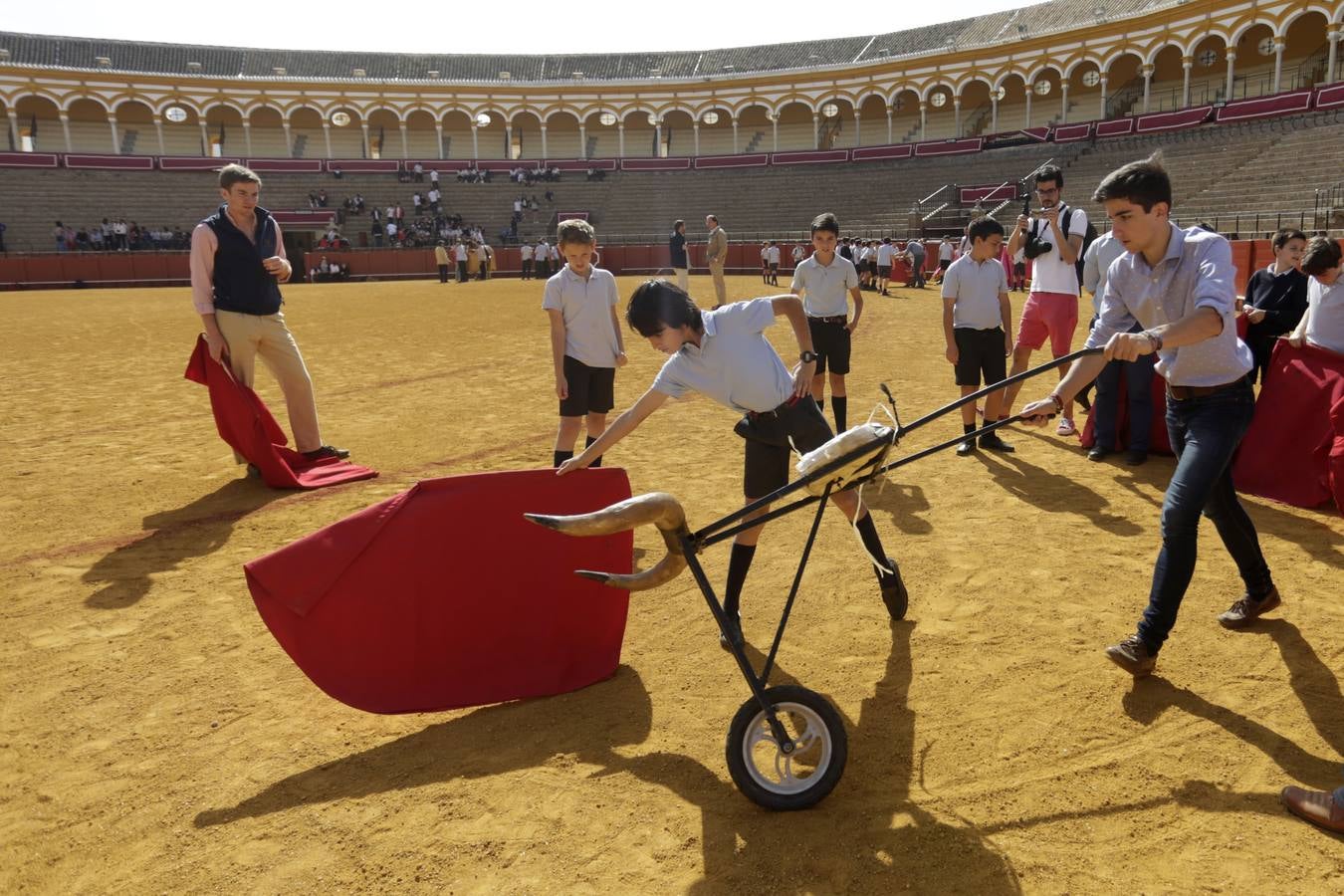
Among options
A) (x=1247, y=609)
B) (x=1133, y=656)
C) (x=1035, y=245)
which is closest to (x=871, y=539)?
(x=1133, y=656)

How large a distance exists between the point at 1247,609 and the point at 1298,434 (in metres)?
2.35

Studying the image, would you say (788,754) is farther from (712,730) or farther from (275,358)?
(275,358)

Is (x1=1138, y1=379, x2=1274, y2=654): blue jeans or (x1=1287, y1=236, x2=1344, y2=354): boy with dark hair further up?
(x1=1287, y1=236, x2=1344, y2=354): boy with dark hair

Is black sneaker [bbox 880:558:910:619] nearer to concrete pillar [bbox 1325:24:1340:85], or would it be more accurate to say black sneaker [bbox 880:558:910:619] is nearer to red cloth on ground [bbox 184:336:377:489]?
red cloth on ground [bbox 184:336:377:489]

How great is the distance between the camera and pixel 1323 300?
532 centimetres

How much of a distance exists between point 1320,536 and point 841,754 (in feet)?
11.9

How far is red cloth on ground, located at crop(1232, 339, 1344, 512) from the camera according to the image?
5.15 m

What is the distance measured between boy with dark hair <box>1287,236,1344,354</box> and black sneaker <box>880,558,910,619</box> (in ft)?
11.3

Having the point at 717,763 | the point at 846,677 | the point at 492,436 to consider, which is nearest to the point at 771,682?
the point at 846,677

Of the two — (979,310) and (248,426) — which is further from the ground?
(979,310)

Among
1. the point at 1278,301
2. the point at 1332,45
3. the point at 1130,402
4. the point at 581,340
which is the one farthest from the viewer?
the point at 1332,45

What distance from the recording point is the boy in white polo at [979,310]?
6219mm

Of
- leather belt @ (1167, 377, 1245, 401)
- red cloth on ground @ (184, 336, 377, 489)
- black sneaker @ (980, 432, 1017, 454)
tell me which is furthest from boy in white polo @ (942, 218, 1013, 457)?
red cloth on ground @ (184, 336, 377, 489)

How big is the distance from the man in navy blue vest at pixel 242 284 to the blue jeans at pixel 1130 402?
5.70 m
